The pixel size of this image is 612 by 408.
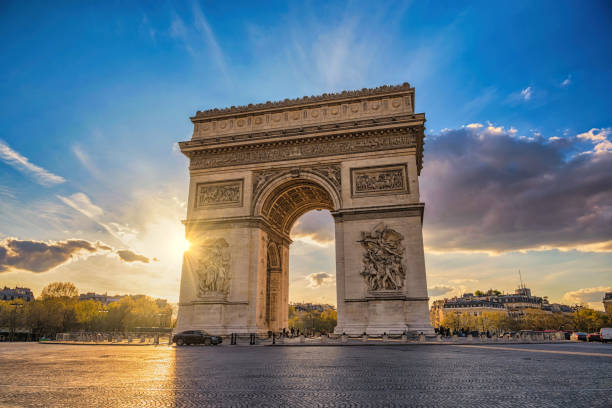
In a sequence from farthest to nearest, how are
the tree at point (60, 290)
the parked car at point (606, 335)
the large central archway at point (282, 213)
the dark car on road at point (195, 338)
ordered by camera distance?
the tree at point (60, 290), the parked car at point (606, 335), the large central archway at point (282, 213), the dark car on road at point (195, 338)

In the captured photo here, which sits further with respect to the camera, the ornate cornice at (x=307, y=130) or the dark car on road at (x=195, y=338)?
the ornate cornice at (x=307, y=130)

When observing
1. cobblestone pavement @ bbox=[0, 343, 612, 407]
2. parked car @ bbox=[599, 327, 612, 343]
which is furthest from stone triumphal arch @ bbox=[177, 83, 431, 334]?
parked car @ bbox=[599, 327, 612, 343]

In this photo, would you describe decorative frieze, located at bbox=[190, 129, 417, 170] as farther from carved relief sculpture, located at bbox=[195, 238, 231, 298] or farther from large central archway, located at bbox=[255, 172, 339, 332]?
carved relief sculpture, located at bbox=[195, 238, 231, 298]

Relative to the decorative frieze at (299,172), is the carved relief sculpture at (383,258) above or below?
below

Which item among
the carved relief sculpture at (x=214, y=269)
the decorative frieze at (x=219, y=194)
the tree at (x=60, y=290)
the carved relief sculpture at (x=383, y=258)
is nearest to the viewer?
the carved relief sculpture at (x=383, y=258)

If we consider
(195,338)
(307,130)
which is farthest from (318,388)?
(307,130)

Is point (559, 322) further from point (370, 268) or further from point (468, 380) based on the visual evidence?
point (468, 380)

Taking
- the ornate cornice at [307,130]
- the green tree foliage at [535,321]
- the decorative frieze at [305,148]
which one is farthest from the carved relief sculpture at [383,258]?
the green tree foliage at [535,321]

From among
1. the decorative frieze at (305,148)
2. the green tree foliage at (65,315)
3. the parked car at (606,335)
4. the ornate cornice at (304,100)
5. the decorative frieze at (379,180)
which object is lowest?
the parked car at (606,335)

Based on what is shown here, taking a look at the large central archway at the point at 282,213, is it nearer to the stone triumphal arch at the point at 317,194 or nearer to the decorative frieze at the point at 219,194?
the stone triumphal arch at the point at 317,194
